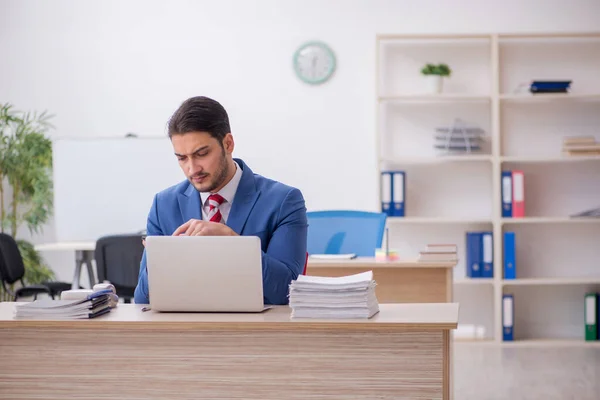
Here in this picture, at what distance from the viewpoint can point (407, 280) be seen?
5.03 m

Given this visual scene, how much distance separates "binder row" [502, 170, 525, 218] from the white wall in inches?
38.5

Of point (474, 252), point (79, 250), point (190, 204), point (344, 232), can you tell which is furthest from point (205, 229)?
point (474, 252)

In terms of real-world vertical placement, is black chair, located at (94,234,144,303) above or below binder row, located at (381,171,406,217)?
below

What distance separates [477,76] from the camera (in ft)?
23.3

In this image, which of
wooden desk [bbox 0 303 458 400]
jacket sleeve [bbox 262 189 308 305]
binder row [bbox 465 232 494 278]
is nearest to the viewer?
wooden desk [bbox 0 303 458 400]

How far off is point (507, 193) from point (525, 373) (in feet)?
5.12

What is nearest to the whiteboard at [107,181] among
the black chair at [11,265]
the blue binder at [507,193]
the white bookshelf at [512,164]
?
the black chair at [11,265]

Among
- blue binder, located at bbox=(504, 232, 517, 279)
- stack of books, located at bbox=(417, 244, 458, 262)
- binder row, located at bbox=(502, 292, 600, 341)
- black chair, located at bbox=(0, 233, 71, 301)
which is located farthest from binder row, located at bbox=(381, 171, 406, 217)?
black chair, located at bbox=(0, 233, 71, 301)

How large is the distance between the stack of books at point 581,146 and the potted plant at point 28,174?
394 cm

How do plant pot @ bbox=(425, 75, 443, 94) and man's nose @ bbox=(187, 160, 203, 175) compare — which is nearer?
man's nose @ bbox=(187, 160, 203, 175)

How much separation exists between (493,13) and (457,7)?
28 centimetres

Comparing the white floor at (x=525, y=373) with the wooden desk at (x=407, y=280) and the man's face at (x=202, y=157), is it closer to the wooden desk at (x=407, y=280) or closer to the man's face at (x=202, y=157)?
the wooden desk at (x=407, y=280)

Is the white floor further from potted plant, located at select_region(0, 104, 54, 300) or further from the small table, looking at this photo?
potted plant, located at select_region(0, 104, 54, 300)

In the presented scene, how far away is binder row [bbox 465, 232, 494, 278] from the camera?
22.5ft
